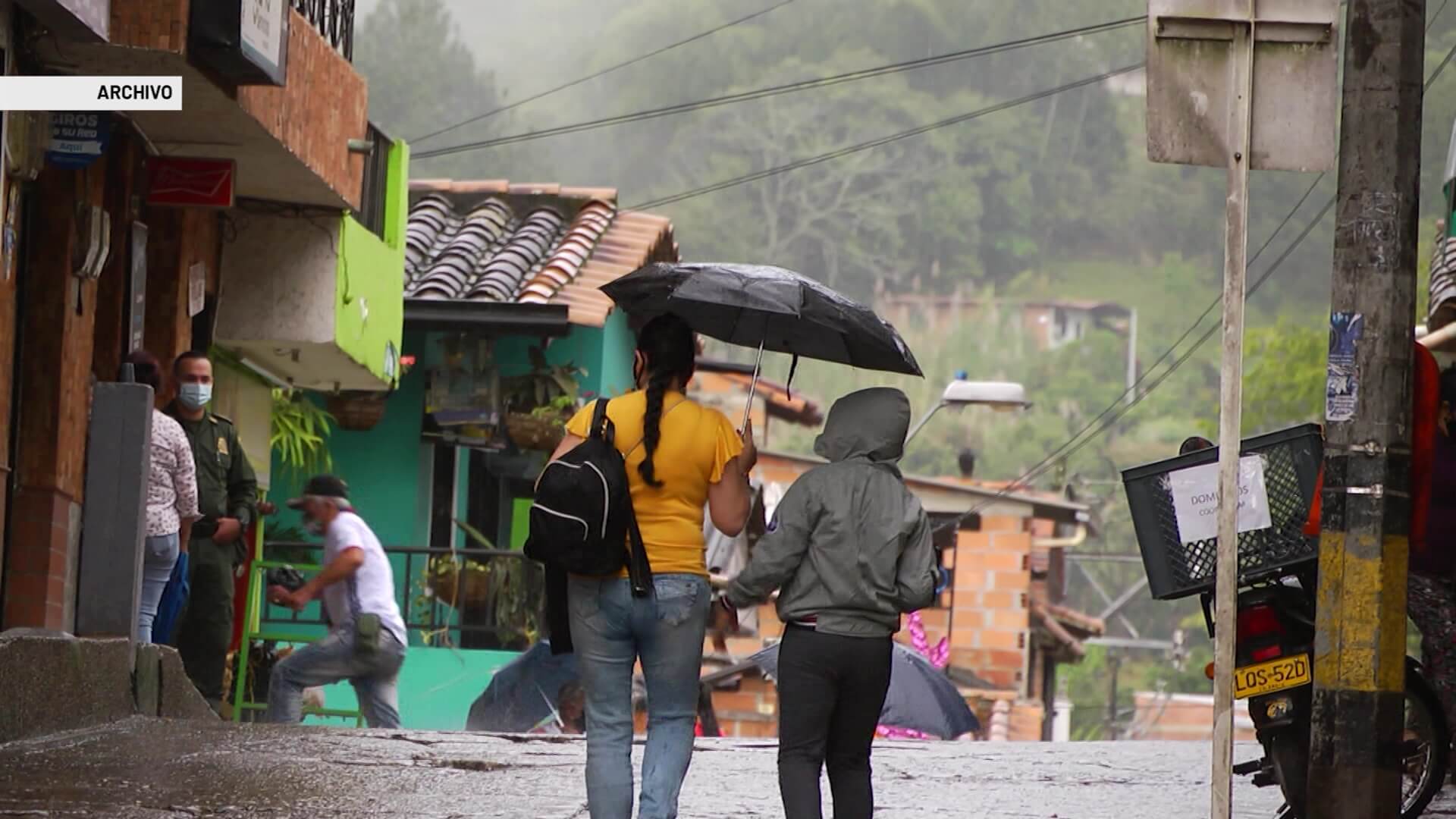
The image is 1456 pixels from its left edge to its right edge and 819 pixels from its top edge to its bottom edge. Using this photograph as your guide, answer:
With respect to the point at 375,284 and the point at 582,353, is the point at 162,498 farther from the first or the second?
the point at 582,353

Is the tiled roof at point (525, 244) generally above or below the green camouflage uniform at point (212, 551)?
above

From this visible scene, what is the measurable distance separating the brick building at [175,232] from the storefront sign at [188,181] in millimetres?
11

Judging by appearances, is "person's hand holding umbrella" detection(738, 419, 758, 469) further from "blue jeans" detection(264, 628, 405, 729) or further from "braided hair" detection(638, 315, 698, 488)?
"blue jeans" detection(264, 628, 405, 729)

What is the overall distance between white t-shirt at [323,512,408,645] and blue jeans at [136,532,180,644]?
2.67m

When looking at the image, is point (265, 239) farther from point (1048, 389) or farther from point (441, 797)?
point (1048, 389)

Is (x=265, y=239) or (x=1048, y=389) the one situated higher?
(x=1048, y=389)

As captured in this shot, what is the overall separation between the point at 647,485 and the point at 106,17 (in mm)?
5243

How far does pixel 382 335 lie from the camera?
62.6 feet

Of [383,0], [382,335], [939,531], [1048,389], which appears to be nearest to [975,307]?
[1048,389]

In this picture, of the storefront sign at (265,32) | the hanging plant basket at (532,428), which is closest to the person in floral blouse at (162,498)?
the storefront sign at (265,32)

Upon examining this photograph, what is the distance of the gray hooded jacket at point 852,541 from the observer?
22.3 ft

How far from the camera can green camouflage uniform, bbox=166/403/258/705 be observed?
511 inches

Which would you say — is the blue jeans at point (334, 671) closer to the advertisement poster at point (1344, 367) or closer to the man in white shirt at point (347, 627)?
the man in white shirt at point (347, 627)

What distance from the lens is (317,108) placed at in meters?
14.9
